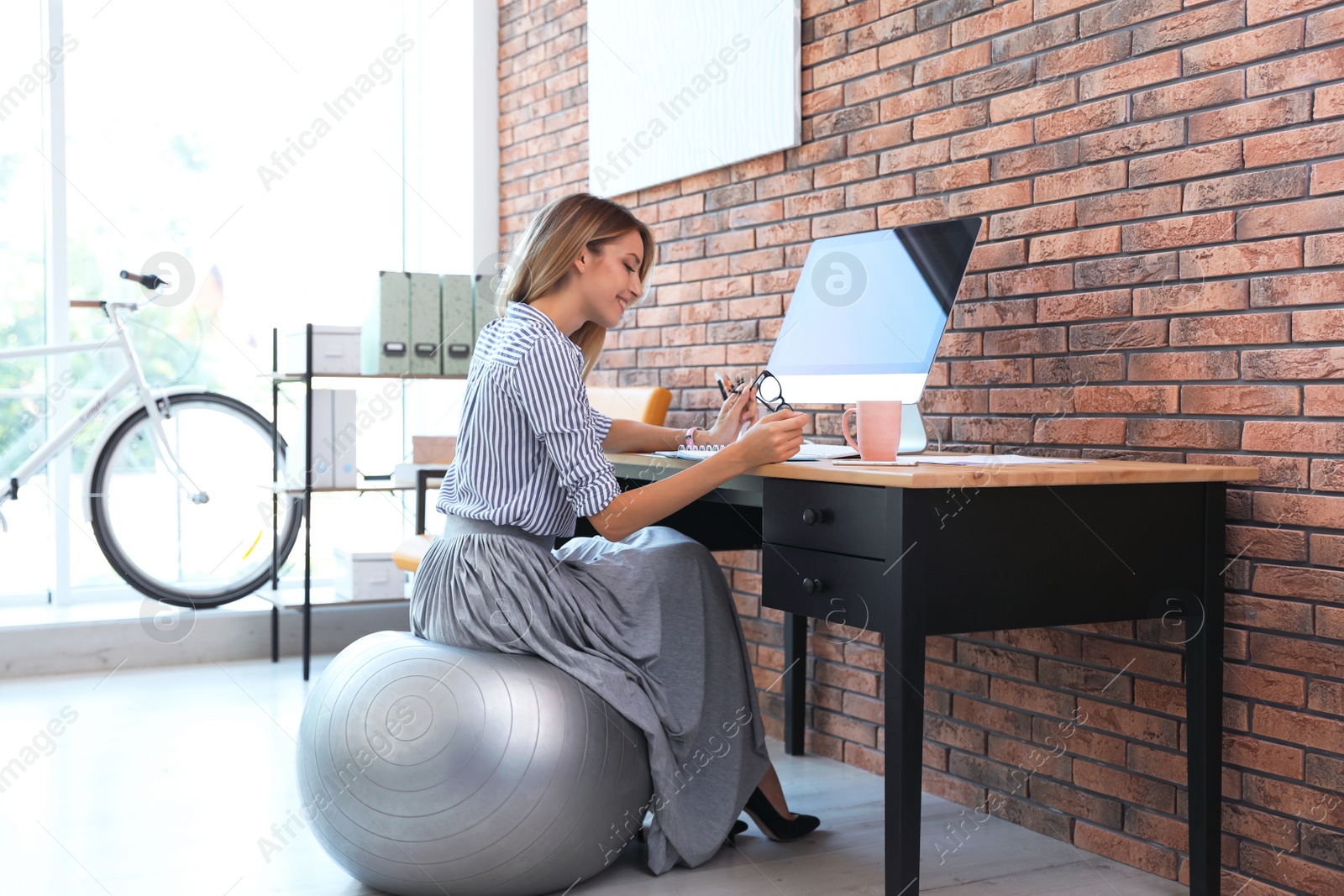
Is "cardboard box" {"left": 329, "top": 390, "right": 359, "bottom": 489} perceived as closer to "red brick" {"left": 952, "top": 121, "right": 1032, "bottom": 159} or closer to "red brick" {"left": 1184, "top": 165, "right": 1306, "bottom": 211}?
"red brick" {"left": 952, "top": 121, "right": 1032, "bottom": 159}

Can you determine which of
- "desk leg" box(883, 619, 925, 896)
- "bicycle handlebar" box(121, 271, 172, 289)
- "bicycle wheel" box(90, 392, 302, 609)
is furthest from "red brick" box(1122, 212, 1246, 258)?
"bicycle handlebar" box(121, 271, 172, 289)

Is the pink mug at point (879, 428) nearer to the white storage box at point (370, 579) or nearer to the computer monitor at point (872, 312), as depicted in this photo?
the computer monitor at point (872, 312)

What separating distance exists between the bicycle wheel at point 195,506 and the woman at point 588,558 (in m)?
2.14

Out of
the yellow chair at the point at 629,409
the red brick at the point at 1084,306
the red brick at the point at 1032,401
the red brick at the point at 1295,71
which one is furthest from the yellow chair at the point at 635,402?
the red brick at the point at 1295,71

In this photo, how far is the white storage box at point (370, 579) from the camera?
145 inches

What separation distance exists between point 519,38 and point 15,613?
8.28ft

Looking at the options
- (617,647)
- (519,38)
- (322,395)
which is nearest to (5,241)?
(322,395)

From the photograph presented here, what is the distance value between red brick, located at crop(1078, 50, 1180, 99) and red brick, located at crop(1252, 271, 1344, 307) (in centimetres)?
38

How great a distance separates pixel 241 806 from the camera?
236 centimetres

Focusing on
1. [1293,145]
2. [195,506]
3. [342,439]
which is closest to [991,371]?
[1293,145]

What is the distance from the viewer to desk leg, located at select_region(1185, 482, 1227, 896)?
1.82m

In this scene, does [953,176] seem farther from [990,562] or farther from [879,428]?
[990,562]

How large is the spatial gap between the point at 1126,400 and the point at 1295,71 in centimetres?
57

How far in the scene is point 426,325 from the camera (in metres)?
3.71
